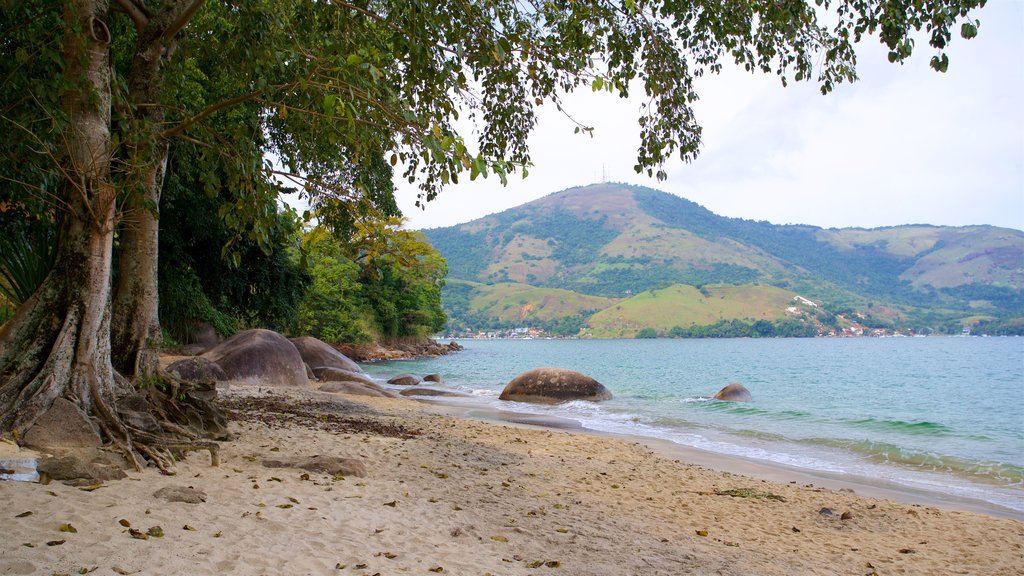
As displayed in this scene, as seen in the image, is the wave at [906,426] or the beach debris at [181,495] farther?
the wave at [906,426]

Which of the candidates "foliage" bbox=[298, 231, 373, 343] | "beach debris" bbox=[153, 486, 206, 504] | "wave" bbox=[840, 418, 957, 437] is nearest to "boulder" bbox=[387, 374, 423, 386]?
"foliage" bbox=[298, 231, 373, 343]

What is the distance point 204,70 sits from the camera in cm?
1388

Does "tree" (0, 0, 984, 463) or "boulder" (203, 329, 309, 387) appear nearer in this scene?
"tree" (0, 0, 984, 463)

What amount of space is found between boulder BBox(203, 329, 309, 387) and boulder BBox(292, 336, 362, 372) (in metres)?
5.49

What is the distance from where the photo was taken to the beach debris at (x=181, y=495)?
16.0ft

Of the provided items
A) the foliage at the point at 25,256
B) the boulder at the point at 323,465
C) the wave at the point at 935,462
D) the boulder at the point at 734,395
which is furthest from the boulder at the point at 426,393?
the boulder at the point at 323,465

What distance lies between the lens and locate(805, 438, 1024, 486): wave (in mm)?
11336

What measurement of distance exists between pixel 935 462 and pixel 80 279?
46.0ft

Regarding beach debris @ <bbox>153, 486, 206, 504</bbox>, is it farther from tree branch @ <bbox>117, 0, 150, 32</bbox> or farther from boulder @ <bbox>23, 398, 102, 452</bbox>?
tree branch @ <bbox>117, 0, 150, 32</bbox>

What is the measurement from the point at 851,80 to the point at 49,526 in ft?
25.7

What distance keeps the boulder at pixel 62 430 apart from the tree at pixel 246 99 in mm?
118

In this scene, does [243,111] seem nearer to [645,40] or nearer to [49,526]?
[645,40]

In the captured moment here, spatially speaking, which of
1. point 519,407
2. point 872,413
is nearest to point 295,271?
point 519,407

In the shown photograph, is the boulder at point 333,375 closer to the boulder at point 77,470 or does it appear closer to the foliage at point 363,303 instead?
the foliage at point 363,303
